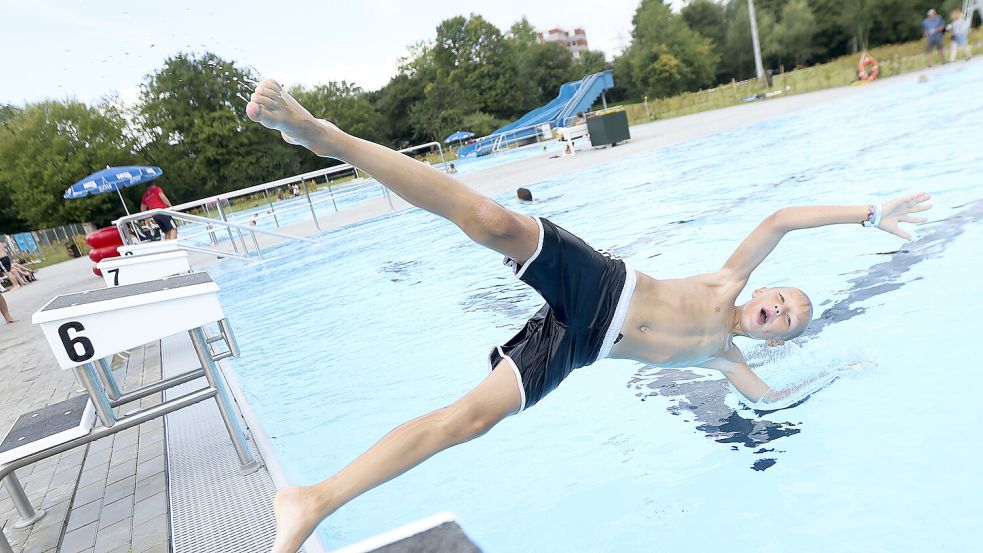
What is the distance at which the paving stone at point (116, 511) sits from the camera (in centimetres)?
287

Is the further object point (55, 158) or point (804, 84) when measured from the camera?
point (55, 158)

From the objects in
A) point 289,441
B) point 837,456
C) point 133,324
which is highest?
point 133,324

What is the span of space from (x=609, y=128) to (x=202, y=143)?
3149 cm

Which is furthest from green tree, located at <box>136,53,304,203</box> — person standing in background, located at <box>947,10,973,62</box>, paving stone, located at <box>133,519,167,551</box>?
paving stone, located at <box>133,519,167,551</box>

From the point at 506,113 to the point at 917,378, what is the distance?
154ft

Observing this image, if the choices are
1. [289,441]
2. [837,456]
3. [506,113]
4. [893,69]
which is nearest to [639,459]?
[837,456]

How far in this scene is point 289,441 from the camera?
13.3 feet

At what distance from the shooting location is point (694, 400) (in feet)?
11.7

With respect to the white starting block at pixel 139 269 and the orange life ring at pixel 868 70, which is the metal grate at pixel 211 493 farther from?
the orange life ring at pixel 868 70

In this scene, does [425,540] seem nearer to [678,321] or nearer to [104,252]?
[678,321]

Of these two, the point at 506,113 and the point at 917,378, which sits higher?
the point at 506,113

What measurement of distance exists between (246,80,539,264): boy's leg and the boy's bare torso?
609 millimetres

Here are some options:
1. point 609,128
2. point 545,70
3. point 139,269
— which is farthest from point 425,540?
point 545,70

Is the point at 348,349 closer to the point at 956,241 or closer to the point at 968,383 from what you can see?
the point at 968,383
